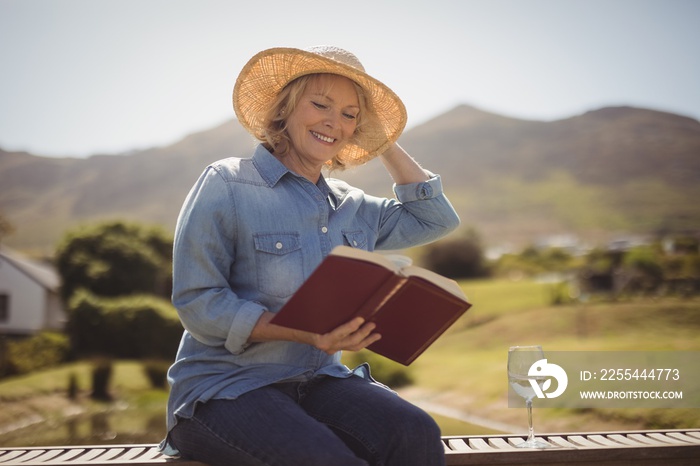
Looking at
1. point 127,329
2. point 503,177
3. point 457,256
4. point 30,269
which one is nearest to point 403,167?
point 127,329

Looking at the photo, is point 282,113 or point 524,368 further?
point 282,113

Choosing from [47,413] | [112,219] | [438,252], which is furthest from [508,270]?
[47,413]

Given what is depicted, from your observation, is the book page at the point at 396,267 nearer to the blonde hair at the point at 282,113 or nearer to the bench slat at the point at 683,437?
the blonde hair at the point at 282,113

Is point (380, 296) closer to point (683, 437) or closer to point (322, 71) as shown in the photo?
point (322, 71)

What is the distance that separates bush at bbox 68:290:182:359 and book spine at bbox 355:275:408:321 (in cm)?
2360

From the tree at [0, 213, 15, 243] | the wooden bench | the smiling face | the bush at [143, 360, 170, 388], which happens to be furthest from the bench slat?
the tree at [0, 213, 15, 243]

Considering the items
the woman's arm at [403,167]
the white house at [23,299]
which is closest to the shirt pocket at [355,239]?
the woman's arm at [403,167]

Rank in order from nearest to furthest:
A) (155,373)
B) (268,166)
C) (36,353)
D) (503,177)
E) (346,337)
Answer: (346,337) < (268,166) < (155,373) < (36,353) < (503,177)

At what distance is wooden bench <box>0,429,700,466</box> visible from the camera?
246 cm

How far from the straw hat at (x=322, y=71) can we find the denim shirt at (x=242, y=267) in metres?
0.33

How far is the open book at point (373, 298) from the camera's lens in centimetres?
182

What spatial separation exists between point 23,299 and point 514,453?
36.9m

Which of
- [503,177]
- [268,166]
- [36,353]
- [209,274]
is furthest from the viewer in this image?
[503,177]

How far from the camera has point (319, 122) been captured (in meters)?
2.56
